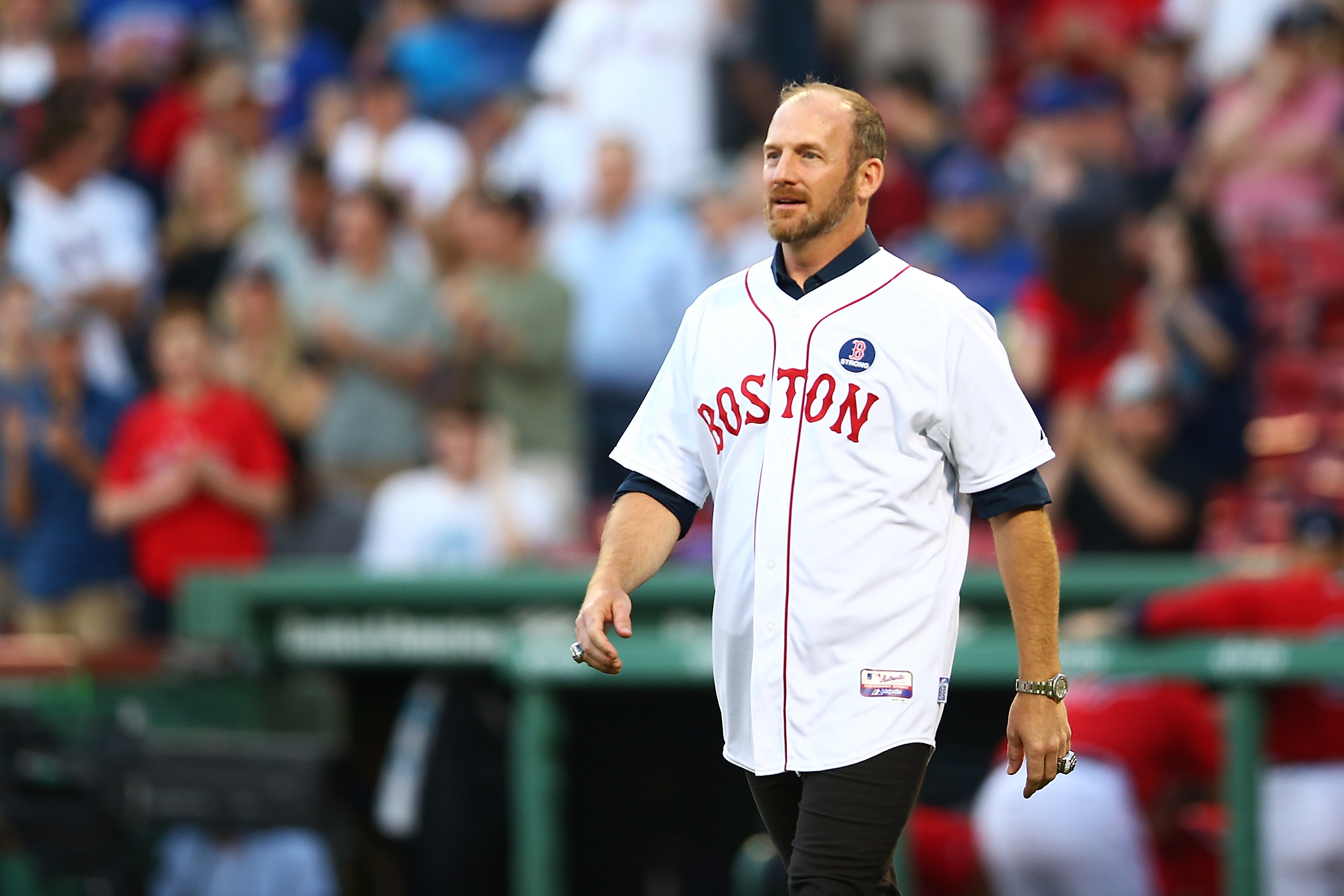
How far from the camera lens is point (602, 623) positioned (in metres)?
3.06

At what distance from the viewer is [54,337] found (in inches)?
331

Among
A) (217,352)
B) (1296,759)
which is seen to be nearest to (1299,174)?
(1296,759)

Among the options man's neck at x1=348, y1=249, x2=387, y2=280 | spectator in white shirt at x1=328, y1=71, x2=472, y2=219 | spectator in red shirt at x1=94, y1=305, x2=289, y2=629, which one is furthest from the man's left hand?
spectator in white shirt at x1=328, y1=71, x2=472, y2=219

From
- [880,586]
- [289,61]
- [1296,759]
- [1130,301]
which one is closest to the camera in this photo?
[880,586]

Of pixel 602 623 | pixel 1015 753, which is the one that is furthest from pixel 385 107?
pixel 1015 753

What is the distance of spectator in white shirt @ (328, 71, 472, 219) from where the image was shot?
9.89 metres

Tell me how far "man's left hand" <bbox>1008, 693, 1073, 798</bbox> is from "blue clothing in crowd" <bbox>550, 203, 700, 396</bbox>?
5332mm

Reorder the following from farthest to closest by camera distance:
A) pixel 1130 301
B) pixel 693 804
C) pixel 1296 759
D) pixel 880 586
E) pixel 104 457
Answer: pixel 104 457 < pixel 1130 301 < pixel 693 804 < pixel 1296 759 < pixel 880 586

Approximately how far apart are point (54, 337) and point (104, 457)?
563mm

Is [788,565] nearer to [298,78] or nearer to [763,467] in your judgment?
[763,467]

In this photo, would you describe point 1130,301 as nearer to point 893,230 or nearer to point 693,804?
point 893,230

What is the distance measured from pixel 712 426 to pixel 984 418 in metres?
0.47

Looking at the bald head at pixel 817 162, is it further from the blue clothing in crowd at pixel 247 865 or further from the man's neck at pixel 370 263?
the man's neck at pixel 370 263

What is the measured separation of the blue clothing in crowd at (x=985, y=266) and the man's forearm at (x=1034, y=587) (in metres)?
4.97
